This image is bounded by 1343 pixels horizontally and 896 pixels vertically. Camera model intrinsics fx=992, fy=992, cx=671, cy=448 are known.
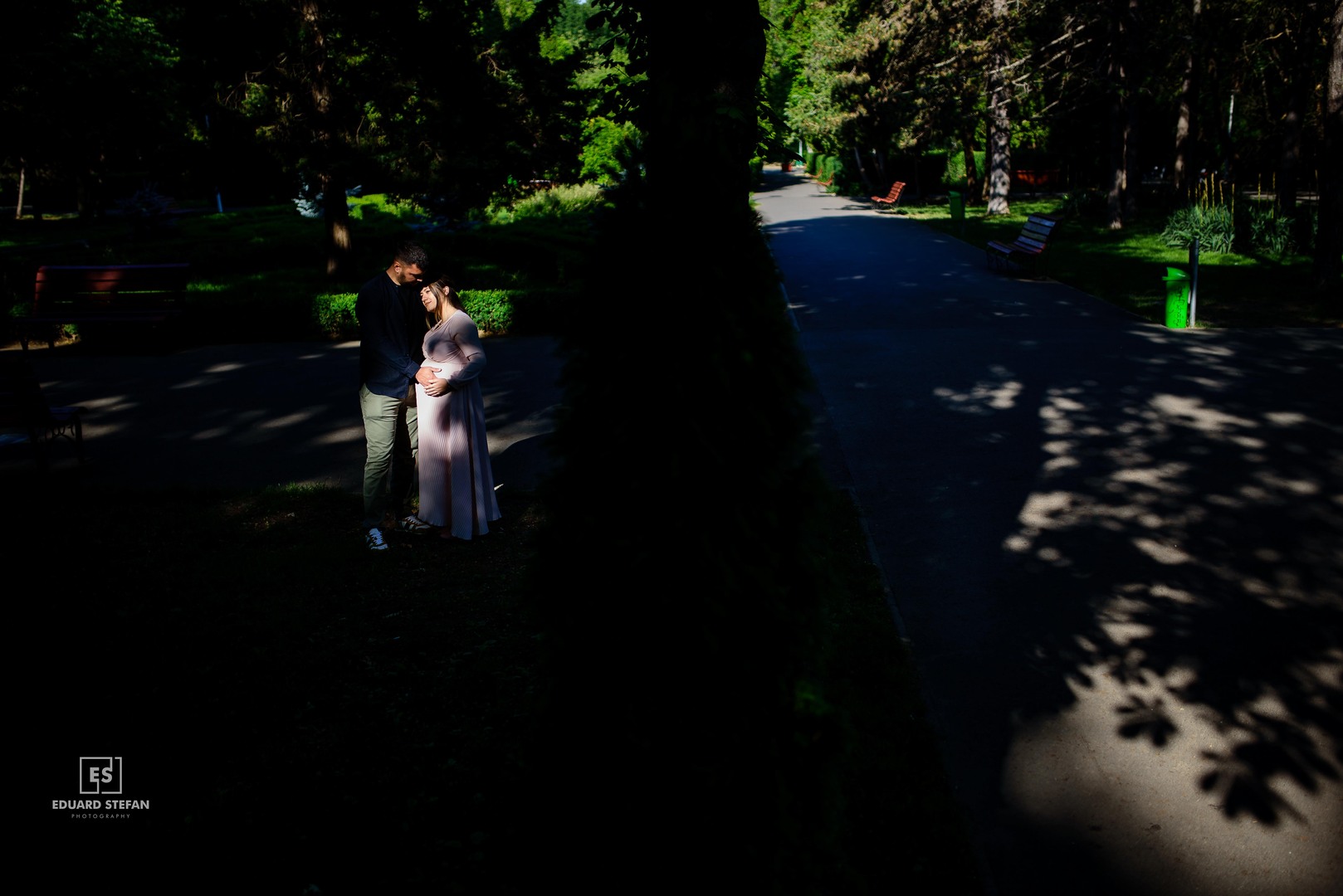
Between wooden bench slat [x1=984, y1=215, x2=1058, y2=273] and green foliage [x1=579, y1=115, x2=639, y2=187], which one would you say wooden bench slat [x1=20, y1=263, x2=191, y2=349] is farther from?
wooden bench slat [x1=984, y1=215, x2=1058, y2=273]

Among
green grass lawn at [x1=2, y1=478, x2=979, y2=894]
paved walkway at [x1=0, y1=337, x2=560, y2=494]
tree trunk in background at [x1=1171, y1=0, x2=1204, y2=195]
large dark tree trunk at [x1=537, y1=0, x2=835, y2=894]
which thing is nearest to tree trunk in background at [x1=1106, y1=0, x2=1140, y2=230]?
tree trunk in background at [x1=1171, y1=0, x2=1204, y2=195]

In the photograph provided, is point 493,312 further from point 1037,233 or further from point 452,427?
point 1037,233

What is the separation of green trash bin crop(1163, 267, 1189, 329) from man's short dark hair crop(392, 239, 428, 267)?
1098 centimetres

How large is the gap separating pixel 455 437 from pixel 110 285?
10.9 m

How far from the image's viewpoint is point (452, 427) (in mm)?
7098

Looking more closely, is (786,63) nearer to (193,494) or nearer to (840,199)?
(840,199)

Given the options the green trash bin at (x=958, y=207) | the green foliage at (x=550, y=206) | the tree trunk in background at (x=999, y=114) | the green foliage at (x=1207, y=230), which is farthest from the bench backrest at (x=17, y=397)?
the green trash bin at (x=958, y=207)

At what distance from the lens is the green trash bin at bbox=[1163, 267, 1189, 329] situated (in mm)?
13547

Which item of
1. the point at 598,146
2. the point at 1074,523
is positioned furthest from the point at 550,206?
the point at 1074,523

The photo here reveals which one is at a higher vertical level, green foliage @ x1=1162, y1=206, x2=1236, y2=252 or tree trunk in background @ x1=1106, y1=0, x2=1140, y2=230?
tree trunk in background @ x1=1106, y1=0, x2=1140, y2=230

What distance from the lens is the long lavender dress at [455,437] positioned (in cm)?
692

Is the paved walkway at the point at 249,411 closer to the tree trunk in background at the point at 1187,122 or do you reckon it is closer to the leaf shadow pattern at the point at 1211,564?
the leaf shadow pattern at the point at 1211,564

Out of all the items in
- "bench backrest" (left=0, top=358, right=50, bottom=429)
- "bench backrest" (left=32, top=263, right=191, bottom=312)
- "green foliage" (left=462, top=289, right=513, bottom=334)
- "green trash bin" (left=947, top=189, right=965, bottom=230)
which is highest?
"green trash bin" (left=947, top=189, right=965, bottom=230)

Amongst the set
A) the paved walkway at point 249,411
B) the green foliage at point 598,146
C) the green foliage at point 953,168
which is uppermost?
the green foliage at point 953,168
